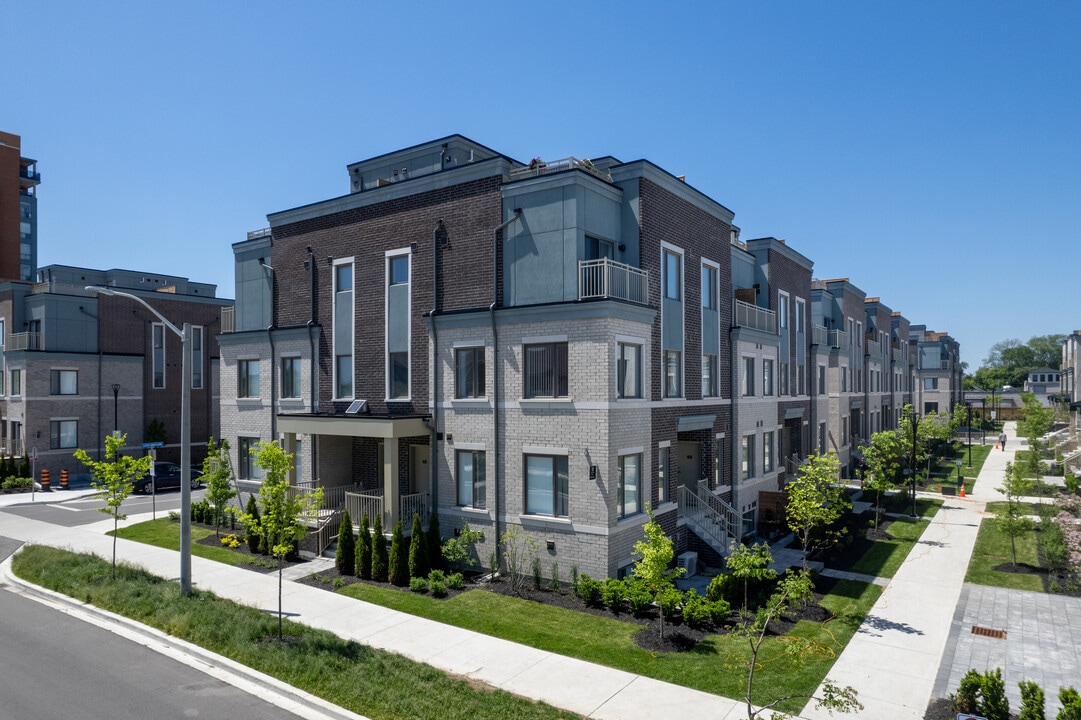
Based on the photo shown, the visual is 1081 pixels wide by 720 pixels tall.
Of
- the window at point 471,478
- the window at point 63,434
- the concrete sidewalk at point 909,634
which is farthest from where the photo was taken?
the window at point 63,434

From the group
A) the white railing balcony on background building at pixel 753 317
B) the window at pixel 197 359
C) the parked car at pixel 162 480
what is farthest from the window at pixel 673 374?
the window at pixel 197 359

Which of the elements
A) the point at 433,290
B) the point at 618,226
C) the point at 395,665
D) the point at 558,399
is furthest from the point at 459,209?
the point at 395,665

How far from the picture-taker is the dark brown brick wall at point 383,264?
68.6 ft

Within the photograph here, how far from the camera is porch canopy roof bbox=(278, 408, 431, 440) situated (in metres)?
20.6

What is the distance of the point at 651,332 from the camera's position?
68.1ft

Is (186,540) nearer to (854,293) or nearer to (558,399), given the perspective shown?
(558,399)

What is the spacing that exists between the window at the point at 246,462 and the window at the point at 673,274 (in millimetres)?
17540

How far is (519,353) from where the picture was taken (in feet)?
64.4

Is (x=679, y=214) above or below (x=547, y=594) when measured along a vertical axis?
above

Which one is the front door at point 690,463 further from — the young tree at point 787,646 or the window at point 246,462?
the window at point 246,462

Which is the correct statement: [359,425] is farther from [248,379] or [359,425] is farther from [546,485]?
[248,379]

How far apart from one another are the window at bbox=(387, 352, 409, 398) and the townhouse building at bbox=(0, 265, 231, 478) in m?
28.2

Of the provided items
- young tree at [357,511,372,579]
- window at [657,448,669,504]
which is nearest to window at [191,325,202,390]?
young tree at [357,511,372,579]

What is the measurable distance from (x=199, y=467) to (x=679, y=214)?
128 ft
